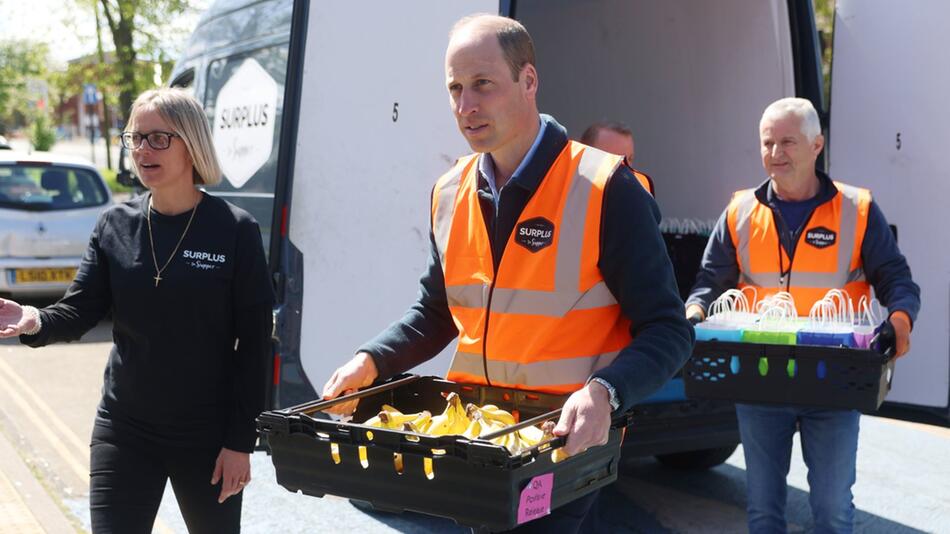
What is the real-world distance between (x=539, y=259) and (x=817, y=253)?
6.15ft

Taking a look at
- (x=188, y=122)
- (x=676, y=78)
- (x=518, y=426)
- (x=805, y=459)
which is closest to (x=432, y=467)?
(x=518, y=426)

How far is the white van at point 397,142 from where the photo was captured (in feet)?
13.7

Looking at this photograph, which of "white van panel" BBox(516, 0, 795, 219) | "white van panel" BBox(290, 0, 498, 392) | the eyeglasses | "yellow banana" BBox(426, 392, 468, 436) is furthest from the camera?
"white van panel" BBox(516, 0, 795, 219)

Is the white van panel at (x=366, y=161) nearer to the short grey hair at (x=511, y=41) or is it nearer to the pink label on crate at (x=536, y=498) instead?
the short grey hair at (x=511, y=41)

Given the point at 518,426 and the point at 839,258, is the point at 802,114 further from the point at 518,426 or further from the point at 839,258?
the point at 518,426

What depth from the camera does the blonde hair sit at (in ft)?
9.50

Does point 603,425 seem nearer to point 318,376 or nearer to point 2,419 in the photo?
point 318,376

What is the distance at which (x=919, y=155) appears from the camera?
460 cm

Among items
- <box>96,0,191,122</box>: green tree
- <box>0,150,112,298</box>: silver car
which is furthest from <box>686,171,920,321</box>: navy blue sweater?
<box>96,0,191,122</box>: green tree

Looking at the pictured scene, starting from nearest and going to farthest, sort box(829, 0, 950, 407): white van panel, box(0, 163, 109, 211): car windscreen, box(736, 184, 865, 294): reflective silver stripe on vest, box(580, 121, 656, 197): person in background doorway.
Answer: box(736, 184, 865, 294): reflective silver stripe on vest → box(829, 0, 950, 407): white van panel → box(580, 121, 656, 197): person in background doorway → box(0, 163, 109, 211): car windscreen

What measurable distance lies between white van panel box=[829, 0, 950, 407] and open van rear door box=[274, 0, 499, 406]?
6.18ft

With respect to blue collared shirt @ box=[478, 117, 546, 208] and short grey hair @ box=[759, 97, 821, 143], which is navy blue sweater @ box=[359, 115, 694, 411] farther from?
short grey hair @ box=[759, 97, 821, 143]

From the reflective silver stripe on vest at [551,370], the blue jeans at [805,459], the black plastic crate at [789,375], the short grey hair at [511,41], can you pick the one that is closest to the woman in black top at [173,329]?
the reflective silver stripe on vest at [551,370]

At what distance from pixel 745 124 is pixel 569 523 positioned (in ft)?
13.1
